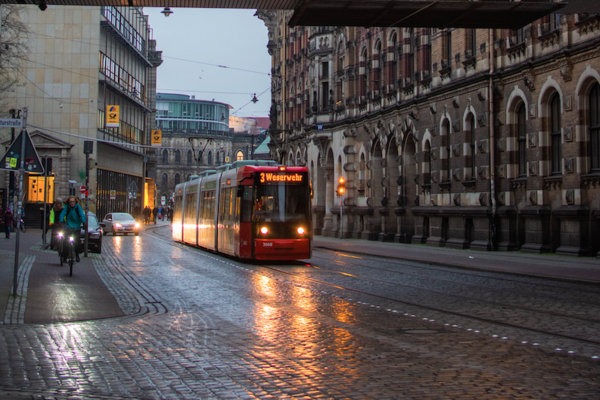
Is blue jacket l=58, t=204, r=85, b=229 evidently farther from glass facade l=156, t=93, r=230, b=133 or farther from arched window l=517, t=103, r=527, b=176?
glass facade l=156, t=93, r=230, b=133

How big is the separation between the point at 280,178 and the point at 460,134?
1211 centimetres

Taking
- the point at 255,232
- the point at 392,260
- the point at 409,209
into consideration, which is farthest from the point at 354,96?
the point at 255,232

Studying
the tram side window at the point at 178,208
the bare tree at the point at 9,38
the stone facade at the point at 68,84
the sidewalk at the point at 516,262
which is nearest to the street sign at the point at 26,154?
the bare tree at the point at 9,38

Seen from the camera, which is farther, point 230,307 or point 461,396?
point 230,307

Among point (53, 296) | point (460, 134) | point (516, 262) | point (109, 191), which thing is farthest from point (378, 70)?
point (53, 296)

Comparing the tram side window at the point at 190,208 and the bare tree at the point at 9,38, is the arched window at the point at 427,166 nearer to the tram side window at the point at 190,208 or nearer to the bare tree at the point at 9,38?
the tram side window at the point at 190,208

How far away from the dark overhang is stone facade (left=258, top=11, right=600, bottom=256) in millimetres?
6313

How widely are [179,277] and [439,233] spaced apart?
17.8m

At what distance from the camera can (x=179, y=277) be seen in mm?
18875

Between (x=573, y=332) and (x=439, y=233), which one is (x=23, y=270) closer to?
(x=573, y=332)

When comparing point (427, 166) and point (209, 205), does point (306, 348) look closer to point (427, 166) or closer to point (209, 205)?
point (209, 205)

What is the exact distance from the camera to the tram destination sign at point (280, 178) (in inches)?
908

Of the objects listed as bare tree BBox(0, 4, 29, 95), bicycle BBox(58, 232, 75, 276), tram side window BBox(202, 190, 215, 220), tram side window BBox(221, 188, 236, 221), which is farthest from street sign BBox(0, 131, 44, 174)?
tram side window BBox(202, 190, 215, 220)

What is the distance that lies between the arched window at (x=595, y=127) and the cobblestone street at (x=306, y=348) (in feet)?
31.2
